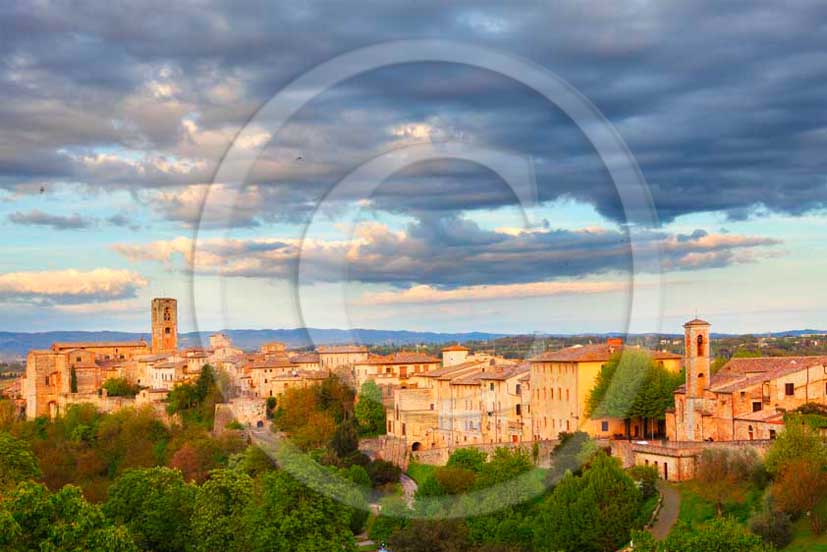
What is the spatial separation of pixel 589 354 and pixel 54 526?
1951cm

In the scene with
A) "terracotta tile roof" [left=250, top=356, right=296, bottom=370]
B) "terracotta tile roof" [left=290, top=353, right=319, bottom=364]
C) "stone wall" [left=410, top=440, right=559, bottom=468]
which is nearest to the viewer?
"stone wall" [left=410, top=440, right=559, bottom=468]

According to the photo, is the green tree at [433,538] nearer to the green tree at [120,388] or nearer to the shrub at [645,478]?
the shrub at [645,478]

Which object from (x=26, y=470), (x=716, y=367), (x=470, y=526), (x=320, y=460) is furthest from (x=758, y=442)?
(x=26, y=470)

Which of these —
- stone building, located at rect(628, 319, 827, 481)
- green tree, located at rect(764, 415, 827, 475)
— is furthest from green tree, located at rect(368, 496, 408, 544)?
green tree, located at rect(764, 415, 827, 475)

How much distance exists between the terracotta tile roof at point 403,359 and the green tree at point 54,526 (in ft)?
87.3

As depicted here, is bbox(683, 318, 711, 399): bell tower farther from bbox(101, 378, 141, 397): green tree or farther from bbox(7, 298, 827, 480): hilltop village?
bbox(101, 378, 141, 397): green tree

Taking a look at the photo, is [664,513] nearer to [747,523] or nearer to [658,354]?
[747,523]

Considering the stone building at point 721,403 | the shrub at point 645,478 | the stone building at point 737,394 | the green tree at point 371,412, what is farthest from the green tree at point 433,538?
the green tree at point 371,412

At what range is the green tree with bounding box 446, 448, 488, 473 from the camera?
118 feet

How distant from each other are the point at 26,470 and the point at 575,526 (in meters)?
19.4

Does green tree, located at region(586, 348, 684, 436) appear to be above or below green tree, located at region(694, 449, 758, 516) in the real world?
above

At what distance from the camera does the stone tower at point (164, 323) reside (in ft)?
313

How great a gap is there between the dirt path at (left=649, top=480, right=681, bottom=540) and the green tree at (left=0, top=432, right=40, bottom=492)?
1922cm

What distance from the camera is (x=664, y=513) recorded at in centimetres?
2819
